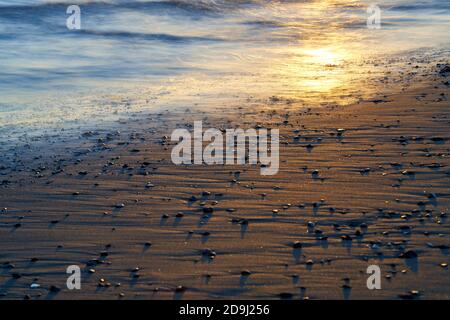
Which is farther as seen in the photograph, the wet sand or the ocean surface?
the ocean surface

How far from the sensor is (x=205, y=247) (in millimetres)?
6672

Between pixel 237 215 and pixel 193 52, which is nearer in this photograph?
pixel 237 215

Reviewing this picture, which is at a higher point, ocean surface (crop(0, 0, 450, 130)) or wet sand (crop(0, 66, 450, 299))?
ocean surface (crop(0, 0, 450, 130))

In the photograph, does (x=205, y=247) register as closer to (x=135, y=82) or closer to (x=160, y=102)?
(x=160, y=102)

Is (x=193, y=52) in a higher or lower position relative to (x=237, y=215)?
higher

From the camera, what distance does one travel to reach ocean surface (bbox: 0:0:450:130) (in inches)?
497

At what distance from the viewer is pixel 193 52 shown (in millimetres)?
17672

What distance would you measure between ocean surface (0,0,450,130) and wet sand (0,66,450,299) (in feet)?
7.10

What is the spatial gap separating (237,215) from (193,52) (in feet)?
35.6

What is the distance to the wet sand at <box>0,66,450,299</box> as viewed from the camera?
608 cm

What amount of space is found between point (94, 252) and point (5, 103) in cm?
690

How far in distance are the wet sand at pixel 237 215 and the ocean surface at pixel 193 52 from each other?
2165mm

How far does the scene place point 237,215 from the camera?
733 centimetres
